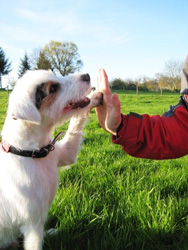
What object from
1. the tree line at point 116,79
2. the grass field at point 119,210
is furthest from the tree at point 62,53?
the grass field at point 119,210

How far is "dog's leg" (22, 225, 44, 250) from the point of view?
2.21 metres

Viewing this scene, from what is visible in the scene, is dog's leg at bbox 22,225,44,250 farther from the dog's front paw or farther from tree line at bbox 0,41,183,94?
tree line at bbox 0,41,183,94

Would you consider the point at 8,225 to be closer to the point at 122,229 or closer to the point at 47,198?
the point at 47,198

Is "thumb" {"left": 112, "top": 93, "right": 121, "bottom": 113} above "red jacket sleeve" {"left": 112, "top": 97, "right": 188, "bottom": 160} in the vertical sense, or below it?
above

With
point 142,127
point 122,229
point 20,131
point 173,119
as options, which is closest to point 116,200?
point 122,229

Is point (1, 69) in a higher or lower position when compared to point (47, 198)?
higher

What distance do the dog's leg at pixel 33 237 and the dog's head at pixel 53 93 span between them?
1.11 m

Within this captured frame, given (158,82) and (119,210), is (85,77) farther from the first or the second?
(158,82)

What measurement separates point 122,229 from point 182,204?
87 cm

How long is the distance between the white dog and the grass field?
427 mm

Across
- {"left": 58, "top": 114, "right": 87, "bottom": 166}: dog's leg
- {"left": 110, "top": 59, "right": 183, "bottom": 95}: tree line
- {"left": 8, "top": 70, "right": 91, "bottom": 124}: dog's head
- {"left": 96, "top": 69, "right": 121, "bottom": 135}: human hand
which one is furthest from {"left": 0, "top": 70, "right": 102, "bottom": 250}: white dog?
{"left": 110, "top": 59, "right": 183, "bottom": 95}: tree line

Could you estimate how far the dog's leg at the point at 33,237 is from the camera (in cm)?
221

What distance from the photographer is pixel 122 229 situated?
2.46 meters

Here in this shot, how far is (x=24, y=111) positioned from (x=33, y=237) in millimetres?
1292
